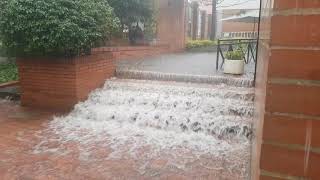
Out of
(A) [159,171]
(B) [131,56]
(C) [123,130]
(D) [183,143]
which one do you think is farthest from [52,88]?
(B) [131,56]

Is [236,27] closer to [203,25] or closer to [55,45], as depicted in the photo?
[203,25]

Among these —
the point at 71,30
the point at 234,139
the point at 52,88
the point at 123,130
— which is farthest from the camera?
the point at 52,88

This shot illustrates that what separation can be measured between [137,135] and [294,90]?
3962 mm

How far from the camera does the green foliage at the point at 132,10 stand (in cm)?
931

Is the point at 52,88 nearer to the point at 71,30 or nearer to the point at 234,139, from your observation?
A: the point at 71,30

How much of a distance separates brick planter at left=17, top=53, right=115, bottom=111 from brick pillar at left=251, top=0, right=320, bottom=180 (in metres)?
5.17

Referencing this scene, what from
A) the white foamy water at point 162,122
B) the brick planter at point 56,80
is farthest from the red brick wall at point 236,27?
the brick planter at point 56,80

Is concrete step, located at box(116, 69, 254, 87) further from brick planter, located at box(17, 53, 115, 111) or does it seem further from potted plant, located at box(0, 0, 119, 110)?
brick planter, located at box(17, 53, 115, 111)

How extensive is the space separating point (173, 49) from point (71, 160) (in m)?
9.63

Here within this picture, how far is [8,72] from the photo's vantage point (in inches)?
320

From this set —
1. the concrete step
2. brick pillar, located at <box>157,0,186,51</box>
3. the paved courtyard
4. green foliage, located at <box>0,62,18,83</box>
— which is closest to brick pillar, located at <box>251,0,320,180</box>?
the paved courtyard

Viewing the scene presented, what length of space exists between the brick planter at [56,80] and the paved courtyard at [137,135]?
0.23 m

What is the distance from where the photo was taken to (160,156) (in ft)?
12.6

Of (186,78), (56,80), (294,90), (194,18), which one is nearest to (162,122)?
(186,78)
